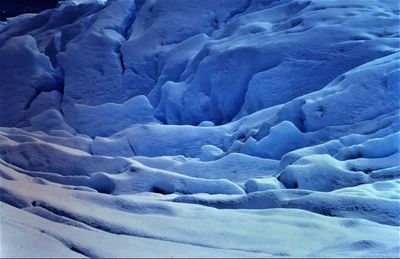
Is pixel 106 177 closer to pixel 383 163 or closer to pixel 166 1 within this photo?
pixel 383 163

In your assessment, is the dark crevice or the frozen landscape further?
the frozen landscape

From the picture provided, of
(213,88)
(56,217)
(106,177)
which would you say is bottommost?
(213,88)

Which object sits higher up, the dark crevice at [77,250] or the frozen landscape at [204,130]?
the dark crevice at [77,250]

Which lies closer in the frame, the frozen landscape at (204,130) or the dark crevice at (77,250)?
the dark crevice at (77,250)

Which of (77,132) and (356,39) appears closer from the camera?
(356,39)

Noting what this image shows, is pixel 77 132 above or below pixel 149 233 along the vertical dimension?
below

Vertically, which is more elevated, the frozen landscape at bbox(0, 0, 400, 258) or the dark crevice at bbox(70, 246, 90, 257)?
the dark crevice at bbox(70, 246, 90, 257)

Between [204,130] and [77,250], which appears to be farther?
[204,130]

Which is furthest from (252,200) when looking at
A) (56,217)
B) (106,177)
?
(106,177)
